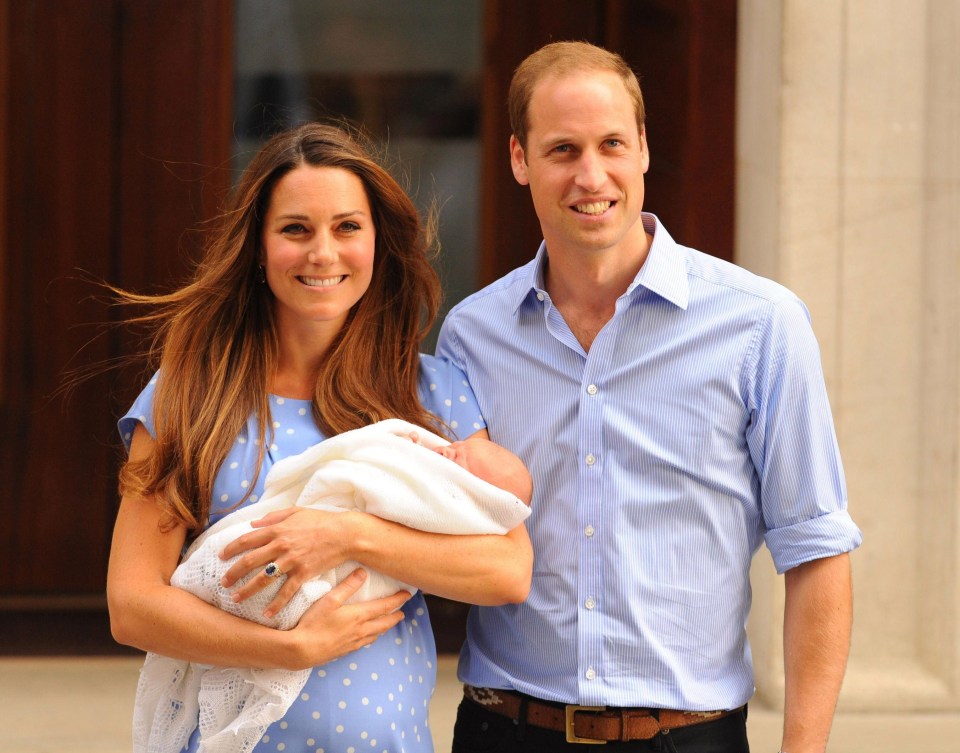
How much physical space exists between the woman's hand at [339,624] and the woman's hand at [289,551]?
0.14 ft

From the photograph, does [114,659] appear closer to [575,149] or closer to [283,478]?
[283,478]

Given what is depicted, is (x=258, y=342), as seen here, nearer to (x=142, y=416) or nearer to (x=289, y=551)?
(x=142, y=416)

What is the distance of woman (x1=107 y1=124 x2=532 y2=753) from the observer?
2.06 meters

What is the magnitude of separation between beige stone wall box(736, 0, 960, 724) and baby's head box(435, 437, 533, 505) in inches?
73.7

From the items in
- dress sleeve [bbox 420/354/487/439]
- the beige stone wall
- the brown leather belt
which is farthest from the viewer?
the beige stone wall

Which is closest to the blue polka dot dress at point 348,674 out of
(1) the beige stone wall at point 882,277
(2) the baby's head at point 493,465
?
(2) the baby's head at point 493,465

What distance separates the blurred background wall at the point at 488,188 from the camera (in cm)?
383

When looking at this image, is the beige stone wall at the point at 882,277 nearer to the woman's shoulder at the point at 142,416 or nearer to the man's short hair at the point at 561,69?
the man's short hair at the point at 561,69

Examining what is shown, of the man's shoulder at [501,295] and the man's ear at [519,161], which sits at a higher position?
the man's ear at [519,161]

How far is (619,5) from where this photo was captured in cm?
439

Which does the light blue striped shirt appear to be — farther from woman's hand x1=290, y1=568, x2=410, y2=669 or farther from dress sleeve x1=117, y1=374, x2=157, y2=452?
dress sleeve x1=117, y1=374, x2=157, y2=452

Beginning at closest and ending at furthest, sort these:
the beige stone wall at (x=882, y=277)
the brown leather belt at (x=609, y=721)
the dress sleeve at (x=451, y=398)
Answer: the brown leather belt at (x=609, y=721), the dress sleeve at (x=451, y=398), the beige stone wall at (x=882, y=277)

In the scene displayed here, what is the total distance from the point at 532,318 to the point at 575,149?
1.08 feet

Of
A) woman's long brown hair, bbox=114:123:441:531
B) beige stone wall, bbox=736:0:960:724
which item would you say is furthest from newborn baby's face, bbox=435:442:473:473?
beige stone wall, bbox=736:0:960:724
